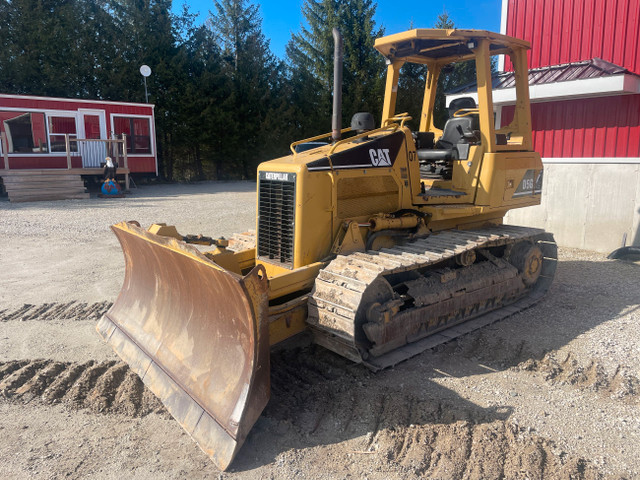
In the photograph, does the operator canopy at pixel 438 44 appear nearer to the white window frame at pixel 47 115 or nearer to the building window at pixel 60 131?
the building window at pixel 60 131

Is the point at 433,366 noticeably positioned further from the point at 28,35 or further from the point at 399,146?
the point at 28,35

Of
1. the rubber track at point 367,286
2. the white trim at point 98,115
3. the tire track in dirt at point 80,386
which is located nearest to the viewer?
the tire track in dirt at point 80,386

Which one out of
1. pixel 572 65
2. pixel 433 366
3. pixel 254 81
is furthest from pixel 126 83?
pixel 433 366

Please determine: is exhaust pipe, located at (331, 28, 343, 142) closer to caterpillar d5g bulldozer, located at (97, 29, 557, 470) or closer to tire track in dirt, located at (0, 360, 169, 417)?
caterpillar d5g bulldozer, located at (97, 29, 557, 470)

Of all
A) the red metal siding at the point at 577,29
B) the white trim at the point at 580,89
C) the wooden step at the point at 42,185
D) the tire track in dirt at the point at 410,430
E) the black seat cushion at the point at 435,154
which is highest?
the red metal siding at the point at 577,29

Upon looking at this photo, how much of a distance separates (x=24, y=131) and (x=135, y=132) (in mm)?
4138

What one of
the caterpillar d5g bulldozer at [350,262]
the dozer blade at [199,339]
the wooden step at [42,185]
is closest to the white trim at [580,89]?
the caterpillar d5g bulldozer at [350,262]

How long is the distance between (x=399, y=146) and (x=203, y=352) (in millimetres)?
2852

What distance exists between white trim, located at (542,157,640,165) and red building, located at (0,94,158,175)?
592 inches

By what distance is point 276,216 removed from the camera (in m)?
4.71

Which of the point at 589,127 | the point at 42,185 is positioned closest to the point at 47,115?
the point at 42,185

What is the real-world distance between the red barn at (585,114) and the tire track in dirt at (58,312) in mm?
8366

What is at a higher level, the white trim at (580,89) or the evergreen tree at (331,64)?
the evergreen tree at (331,64)

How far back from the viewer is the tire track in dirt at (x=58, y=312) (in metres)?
5.52
